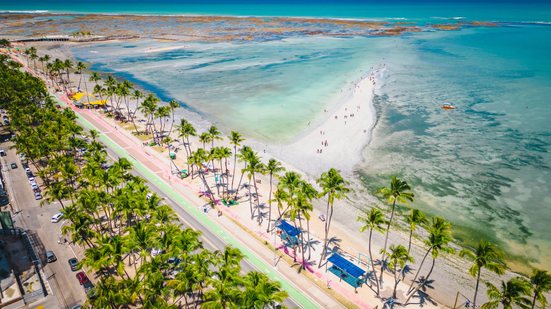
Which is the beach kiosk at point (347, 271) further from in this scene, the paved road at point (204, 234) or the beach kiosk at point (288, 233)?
the paved road at point (204, 234)

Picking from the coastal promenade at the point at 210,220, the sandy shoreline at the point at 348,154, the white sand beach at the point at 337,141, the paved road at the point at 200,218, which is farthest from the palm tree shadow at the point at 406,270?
the white sand beach at the point at 337,141

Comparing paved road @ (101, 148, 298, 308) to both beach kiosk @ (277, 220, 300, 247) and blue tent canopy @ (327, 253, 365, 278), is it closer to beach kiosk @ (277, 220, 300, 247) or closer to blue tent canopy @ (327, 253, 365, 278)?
beach kiosk @ (277, 220, 300, 247)

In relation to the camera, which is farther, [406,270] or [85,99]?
[85,99]

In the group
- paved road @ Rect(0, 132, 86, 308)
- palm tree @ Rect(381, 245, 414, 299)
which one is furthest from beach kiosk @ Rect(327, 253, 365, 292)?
paved road @ Rect(0, 132, 86, 308)

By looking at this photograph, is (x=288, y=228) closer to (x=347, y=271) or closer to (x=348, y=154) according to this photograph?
(x=347, y=271)

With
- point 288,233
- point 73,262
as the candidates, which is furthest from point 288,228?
point 73,262

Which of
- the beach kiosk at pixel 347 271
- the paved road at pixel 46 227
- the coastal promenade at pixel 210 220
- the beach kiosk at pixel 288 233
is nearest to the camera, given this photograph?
the paved road at pixel 46 227
